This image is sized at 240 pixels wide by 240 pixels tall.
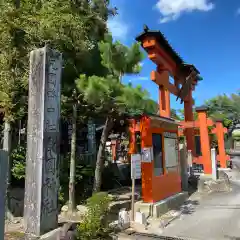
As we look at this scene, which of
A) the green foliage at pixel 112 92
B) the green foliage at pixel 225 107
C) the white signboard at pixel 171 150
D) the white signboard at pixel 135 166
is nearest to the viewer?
the green foliage at pixel 112 92

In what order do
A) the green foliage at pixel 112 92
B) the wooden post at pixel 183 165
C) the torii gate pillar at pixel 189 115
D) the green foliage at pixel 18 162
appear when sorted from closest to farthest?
the green foliage at pixel 112 92 < the green foliage at pixel 18 162 < the wooden post at pixel 183 165 < the torii gate pillar at pixel 189 115

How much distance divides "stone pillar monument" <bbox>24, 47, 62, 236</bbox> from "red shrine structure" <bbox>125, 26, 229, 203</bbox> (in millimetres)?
3890

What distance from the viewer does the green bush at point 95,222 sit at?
5.80 m

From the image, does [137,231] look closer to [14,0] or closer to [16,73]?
[16,73]

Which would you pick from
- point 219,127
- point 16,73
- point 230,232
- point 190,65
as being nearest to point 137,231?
point 230,232

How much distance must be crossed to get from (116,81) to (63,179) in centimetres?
416

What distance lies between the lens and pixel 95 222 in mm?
5992

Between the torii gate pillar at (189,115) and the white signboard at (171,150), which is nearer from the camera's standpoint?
the white signboard at (171,150)

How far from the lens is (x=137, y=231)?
24.3 feet

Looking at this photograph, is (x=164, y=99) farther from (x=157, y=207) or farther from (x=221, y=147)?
(x=221, y=147)

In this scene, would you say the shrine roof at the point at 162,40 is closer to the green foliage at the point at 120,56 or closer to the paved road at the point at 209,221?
the green foliage at the point at 120,56

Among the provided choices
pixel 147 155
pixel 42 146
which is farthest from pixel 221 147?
pixel 42 146

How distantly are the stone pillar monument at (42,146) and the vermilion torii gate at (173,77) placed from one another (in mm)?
5353

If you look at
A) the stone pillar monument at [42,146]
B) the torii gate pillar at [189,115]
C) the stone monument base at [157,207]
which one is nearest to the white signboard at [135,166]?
the stone monument base at [157,207]
